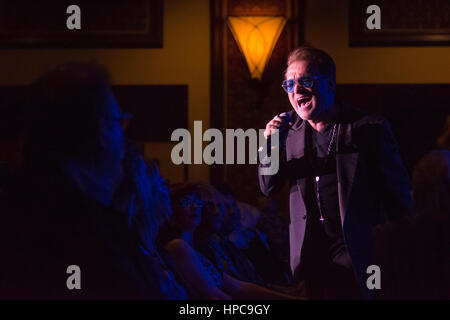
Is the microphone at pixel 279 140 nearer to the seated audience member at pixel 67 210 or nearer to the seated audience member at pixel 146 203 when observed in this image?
the seated audience member at pixel 146 203

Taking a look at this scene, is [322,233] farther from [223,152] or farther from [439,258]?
[223,152]

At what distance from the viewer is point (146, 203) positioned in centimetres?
199

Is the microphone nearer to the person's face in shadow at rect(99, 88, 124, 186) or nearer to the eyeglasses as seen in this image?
the eyeglasses

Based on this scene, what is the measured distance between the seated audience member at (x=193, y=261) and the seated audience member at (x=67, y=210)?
1289mm

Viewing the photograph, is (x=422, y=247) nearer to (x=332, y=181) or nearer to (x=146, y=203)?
(x=332, y=181)

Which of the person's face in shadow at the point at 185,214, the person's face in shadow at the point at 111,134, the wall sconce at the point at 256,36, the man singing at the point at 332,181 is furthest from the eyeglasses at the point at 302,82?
the wall sconce at the point at 256,36

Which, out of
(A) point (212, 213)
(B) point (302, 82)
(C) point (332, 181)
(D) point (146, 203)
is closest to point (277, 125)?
(B) point (302, 82)

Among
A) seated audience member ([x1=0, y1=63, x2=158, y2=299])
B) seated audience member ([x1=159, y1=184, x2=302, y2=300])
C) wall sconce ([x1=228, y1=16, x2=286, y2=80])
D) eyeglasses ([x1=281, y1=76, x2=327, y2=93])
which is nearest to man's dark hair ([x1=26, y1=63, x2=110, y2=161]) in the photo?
seated audience member ([x1=0, y1=63, x2=158, y2=299])

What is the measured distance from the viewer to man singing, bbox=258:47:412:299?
2146 millimetres

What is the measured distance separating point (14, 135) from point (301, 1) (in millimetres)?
3731

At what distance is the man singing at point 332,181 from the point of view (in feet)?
7.04

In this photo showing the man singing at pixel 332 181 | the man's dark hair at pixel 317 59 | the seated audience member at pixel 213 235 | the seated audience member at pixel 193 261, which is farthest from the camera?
the seated audience member at pixel 213 235
